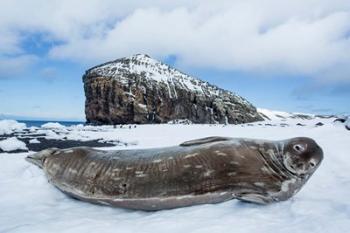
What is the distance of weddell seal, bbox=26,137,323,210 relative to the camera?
11.5ft

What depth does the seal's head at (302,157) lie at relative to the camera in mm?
3625

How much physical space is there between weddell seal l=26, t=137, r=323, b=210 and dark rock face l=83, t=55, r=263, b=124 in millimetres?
25857

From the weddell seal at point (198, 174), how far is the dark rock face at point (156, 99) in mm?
25857

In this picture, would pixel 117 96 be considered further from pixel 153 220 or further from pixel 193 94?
pixel 153 220

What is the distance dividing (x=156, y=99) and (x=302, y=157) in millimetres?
27628

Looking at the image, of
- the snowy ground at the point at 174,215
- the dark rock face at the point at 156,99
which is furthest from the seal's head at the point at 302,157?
the dark rock face at the point at 156,99

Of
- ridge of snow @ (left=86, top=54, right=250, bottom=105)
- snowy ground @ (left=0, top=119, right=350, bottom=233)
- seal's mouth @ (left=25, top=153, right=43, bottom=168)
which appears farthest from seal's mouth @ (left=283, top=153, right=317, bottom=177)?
ridge of snow @ (left=86, top=54, right=250, bottom=105)

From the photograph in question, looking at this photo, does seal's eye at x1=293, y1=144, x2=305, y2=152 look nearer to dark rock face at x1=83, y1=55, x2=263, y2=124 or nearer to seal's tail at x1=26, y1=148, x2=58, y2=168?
seal's tail at x1=26, y1=148, x2=58, y2=168

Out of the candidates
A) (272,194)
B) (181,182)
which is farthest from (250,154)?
(181,182)

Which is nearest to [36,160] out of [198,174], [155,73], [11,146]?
[198,174]

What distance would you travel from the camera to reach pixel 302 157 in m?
3.65

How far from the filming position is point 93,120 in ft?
111

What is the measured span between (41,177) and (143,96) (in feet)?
88.3

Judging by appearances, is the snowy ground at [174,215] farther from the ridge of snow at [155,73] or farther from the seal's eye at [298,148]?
the ridge of snow at [155,73]
